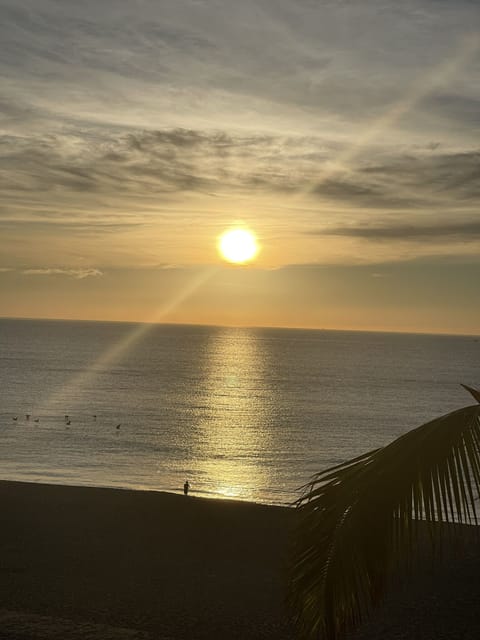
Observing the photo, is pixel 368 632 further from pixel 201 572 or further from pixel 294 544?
pixel 294 544

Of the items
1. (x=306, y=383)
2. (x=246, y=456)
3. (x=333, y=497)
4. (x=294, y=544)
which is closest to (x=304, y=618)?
(x=294, y=544)

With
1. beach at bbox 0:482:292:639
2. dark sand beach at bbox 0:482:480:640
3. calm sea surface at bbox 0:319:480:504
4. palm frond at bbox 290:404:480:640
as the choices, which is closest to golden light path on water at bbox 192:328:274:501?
calm sea surface at bbox 0:319:480:504

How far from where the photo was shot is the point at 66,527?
27094mm

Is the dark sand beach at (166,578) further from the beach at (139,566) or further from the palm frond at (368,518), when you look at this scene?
the palm frond at (368,518)

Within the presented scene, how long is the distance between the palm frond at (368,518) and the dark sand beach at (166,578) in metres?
13.2

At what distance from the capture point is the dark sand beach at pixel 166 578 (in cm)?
1844

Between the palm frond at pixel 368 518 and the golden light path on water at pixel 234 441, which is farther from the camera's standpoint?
the golden light path on water at pixel 234 441

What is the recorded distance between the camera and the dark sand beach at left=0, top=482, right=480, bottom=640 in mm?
18438

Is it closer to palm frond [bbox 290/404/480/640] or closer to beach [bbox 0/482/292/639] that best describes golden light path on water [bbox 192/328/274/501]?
beach [bbox 0/482/292/639]

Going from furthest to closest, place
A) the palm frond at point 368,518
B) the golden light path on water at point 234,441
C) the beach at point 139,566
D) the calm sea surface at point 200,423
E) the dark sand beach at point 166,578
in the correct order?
the calm sea surface at point 200,423 → the golden light path on water at point 234,441 → the beach at point 139,566 → the dark sand beach at point 166,578 → the palm frond at point 368,518

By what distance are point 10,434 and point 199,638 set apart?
6819 centimetres

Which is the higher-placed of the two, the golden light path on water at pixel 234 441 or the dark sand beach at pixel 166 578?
the golden light path on water at pixel 234 441

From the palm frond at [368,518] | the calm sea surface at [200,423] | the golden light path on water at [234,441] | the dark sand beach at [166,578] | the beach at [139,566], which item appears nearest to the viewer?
the palm frond at [368,518]

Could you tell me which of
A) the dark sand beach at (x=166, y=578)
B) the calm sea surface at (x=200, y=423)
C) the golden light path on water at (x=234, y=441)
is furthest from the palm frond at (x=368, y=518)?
the golden light path on water at (x=234, y=441)
